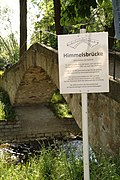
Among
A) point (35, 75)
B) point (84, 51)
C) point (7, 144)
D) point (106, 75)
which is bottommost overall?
point (7, 144)

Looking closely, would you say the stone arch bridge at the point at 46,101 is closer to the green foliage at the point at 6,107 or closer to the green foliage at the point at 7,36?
the green foliage at the point at 6,107

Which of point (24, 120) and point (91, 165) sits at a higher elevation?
point (91, 165)

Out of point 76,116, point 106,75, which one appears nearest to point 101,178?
point 106,75

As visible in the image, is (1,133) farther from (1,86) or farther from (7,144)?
(1,86)

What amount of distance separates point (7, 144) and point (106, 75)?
8876mm

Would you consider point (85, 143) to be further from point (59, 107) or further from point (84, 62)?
point (59, 107)

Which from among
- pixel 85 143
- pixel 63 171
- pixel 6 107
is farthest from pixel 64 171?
pixel 6 107

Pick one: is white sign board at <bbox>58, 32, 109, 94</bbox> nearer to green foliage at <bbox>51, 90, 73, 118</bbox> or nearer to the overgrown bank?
the overgrown bank

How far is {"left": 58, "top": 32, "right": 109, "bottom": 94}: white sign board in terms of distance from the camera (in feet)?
12.7

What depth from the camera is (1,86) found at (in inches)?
689

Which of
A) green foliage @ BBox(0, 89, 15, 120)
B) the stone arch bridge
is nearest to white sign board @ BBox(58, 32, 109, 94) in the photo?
the stone arch bridge

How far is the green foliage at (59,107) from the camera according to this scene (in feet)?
47.3

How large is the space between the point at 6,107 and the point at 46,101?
1676mm

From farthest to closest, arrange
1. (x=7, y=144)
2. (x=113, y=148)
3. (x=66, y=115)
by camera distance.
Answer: (x=66, y=115) < (x=7, y=144) < (x=113, y=148)
